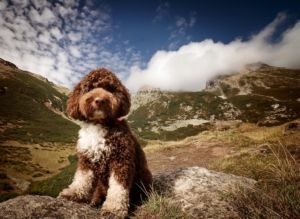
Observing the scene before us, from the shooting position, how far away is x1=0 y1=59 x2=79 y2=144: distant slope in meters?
46.4

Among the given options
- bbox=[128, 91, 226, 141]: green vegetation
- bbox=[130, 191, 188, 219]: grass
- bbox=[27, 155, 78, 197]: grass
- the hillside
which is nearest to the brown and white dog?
bbox=[130, 191, 188, 219]: grass

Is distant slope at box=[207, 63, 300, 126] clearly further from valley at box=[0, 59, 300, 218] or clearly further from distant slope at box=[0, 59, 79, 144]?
distant slope at box=[0, 59, 79, 144]

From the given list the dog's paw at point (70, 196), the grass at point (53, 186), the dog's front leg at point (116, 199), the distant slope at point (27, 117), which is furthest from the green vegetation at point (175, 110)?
the dog's front leg at point (116, 199)

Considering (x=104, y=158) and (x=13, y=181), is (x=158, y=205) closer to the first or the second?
(x=104, y=158)

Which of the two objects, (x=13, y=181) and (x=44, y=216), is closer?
(x=44, y=216)

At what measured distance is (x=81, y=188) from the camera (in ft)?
9.98

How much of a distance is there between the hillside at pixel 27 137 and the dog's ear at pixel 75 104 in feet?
58.0

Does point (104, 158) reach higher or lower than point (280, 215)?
higher

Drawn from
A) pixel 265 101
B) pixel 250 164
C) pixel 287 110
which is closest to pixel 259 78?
pixel 265 101

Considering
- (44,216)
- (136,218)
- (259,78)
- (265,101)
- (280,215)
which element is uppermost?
(259,78)

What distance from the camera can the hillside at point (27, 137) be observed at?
25.8m

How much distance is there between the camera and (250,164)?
6574mm

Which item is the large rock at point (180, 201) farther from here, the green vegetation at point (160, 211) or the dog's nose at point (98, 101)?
the dog's nose at point (98, 101)

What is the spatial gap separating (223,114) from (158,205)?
8356cm
